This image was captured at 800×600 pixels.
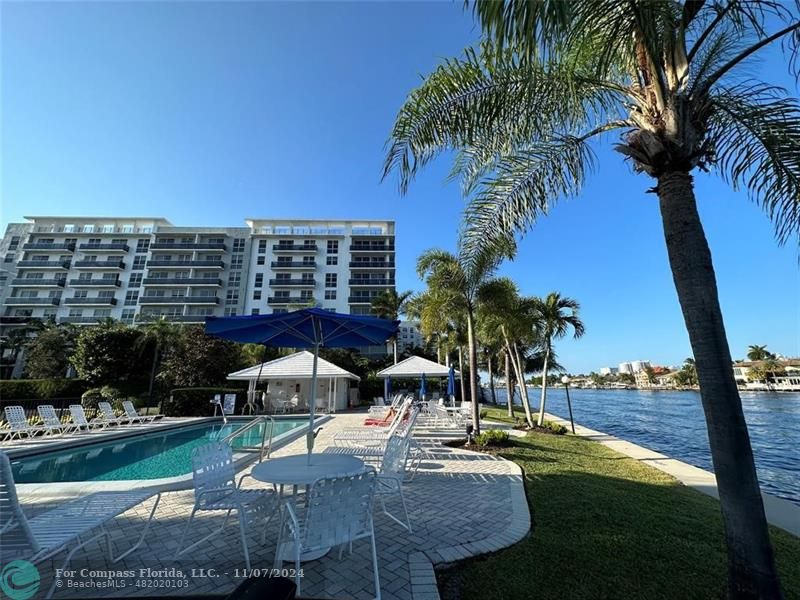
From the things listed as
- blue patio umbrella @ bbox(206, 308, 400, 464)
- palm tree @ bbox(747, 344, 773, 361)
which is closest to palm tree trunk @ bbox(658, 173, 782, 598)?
blue patio umbrella @ bbox(206, 308, 400, 464)

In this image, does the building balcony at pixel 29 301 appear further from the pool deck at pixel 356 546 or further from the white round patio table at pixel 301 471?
the white round patio table at pixel 301 471

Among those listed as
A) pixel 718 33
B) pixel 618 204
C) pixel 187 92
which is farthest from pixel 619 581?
pixel 187 92

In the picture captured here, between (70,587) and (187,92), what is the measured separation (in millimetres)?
9830

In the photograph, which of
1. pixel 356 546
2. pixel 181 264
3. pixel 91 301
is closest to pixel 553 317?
pixel 356 546

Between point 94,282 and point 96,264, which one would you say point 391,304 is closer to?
point 94,282

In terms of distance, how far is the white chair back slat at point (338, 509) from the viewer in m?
2.62

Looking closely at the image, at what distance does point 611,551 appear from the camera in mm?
3555

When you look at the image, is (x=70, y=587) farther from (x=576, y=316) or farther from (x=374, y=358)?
(x=374, y=358)

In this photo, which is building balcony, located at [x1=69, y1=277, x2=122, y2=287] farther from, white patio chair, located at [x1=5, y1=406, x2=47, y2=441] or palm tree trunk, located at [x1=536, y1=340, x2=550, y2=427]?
palm tree trunk, located at [x1=536, y1=340, x2=550, y2=427]

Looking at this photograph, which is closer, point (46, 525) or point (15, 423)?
point (46, 525)

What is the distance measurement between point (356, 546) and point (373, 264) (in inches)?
1808

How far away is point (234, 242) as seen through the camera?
50938 millimetres

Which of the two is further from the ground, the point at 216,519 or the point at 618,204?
the point at 618,204

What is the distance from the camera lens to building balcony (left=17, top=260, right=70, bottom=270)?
161 ft
